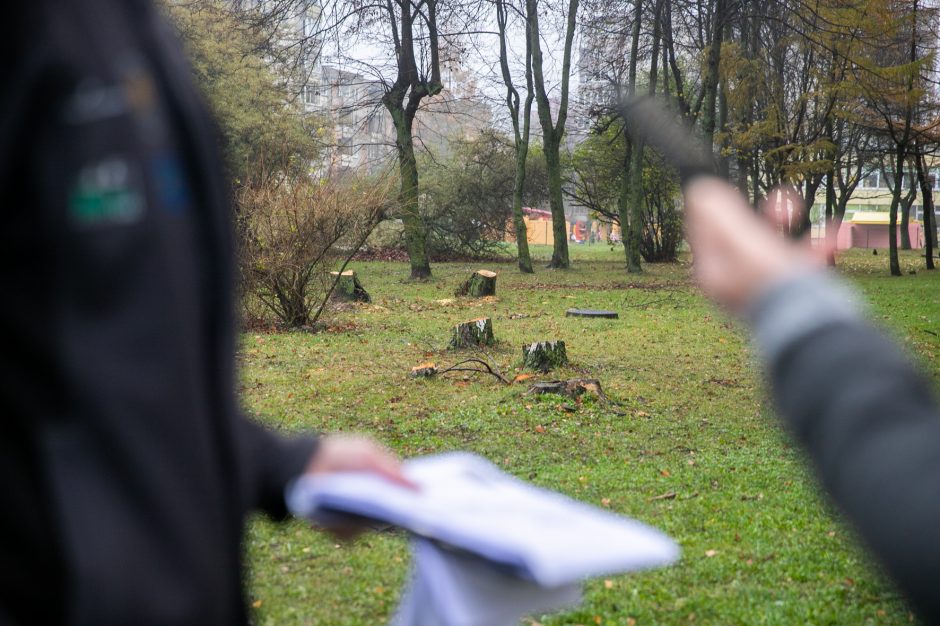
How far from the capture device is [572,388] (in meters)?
9.16

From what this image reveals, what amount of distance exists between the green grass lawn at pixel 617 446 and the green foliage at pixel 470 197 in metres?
18.2

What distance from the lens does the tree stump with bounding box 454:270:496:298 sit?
66.3ft

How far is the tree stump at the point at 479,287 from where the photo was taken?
20219 mm

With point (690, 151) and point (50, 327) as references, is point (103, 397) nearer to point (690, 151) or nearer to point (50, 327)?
point (50, 327)

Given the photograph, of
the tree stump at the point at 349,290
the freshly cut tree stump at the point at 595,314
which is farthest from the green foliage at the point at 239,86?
the freshly cut tree stump at the point at 595,314

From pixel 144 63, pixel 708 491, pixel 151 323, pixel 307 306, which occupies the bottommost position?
pixel 708 491

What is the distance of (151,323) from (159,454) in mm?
125

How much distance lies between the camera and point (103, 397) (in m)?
0.81

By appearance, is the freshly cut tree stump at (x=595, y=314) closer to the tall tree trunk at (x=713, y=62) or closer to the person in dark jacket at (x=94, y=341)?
the tall tree trunk at (x=713, y=62)

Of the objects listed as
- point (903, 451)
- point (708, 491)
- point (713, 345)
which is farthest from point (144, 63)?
point (713, 345)

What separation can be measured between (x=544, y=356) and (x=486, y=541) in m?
9.78

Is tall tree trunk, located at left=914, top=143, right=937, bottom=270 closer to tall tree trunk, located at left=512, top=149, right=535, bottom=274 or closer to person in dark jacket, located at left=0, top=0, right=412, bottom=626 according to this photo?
tall tree trunk, located at left=512, top=149, right=535, bottom=274

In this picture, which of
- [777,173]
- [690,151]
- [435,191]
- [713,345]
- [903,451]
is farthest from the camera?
[435,191]

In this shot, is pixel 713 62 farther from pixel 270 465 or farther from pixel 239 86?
pixel 270 465
